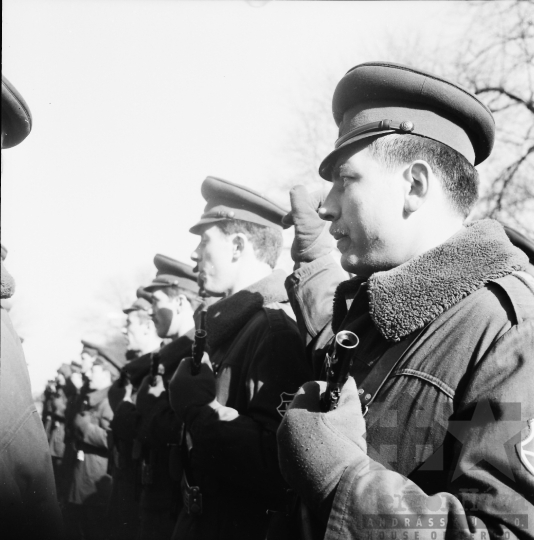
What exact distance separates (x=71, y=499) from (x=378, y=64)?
746cm

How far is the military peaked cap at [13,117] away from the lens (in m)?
2.19

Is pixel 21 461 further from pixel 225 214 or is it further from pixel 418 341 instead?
pixel 225 214

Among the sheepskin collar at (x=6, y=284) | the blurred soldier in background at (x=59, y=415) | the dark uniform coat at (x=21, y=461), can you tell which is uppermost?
the sheepskin collar at (x=6, y=284)

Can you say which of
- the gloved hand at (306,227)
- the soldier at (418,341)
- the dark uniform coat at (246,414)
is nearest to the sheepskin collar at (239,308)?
the dark uniform coat at (246,414)

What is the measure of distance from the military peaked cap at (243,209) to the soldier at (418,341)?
1.77 meters

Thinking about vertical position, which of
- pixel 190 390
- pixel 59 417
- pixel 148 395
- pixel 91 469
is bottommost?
pixel 59 417

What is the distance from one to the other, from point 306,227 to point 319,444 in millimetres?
2053

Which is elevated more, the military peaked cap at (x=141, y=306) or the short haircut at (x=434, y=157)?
the short haircut at (x=434, y=157)

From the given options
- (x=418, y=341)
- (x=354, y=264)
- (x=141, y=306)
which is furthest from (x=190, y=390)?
(x=141, y=306)

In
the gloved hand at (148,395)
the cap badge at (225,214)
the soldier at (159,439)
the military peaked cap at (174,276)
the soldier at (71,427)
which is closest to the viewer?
the cap badge at (225,214)

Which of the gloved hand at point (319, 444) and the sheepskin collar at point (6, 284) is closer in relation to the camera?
the gloved hand at point (319, 444)

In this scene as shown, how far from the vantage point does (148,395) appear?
17.2 feet

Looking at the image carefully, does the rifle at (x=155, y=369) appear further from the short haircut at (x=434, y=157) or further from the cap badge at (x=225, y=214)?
the short haircut at (x=434, y=157)

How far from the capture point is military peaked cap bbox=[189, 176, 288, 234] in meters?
4.19
